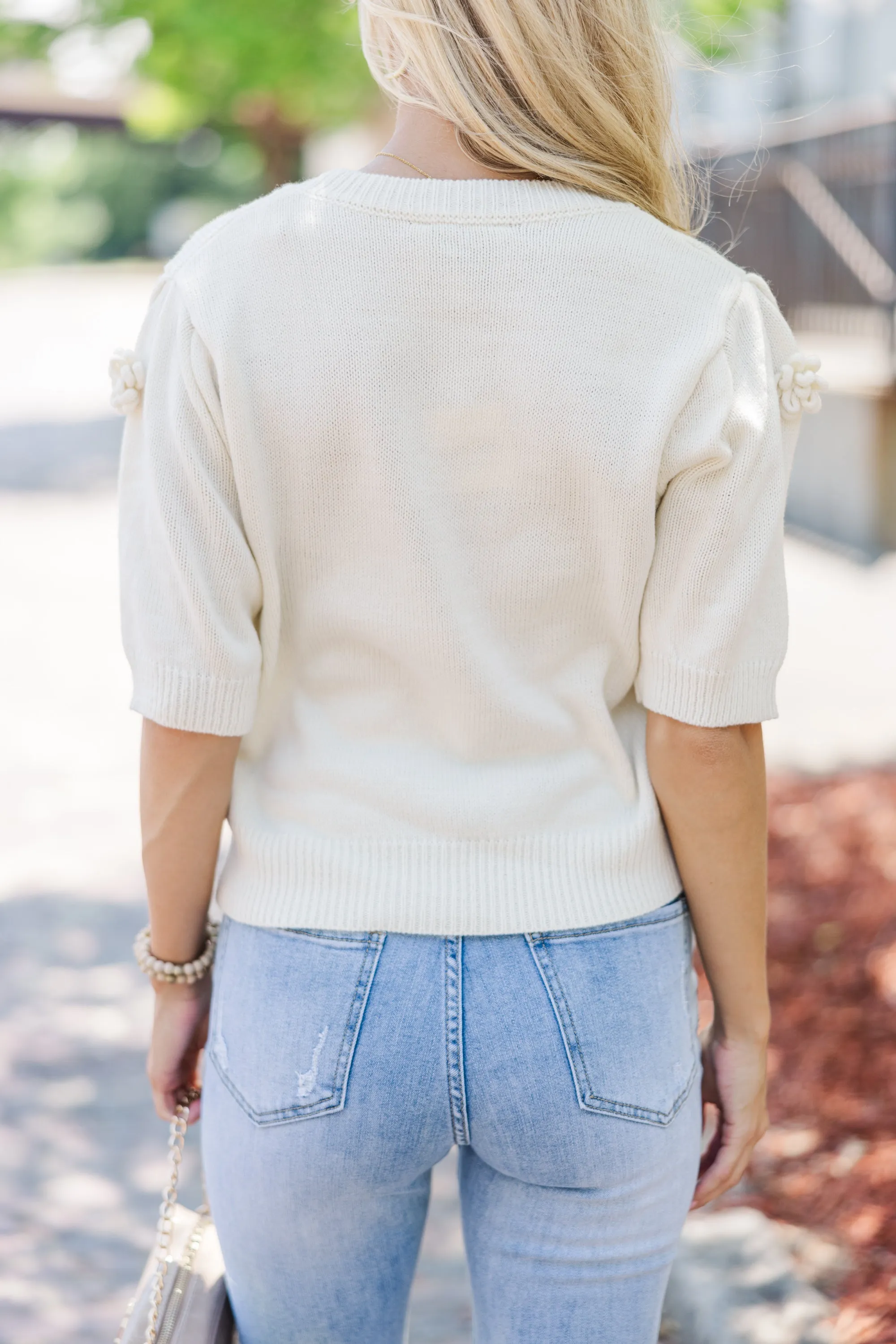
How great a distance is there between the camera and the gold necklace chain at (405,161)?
56.2 inches

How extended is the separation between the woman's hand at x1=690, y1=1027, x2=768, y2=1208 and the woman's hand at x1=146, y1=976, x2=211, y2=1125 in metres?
0.61

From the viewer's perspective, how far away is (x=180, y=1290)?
5.24 feet

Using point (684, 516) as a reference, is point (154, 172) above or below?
below

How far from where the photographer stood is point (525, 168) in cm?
141

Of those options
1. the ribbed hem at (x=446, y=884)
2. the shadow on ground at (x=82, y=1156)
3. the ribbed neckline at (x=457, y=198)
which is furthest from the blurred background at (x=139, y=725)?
the ribbed hem at (x=446, y=884)

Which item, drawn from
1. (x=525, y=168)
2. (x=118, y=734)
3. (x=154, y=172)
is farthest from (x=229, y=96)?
(x=154, y=172)

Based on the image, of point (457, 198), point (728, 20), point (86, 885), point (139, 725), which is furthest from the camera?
point (728, 20)

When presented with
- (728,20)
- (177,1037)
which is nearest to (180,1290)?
(177,1037)

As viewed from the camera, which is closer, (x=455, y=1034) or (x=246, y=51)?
(x=455, y=1034)

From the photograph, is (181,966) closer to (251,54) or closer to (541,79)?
(541,79)

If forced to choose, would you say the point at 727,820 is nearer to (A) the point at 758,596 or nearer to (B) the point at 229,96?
(A) the point at 758,596

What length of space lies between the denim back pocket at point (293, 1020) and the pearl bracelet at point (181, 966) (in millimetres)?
172

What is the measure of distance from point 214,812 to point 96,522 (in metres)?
9.63

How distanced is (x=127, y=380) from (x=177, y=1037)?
0.78 metres
